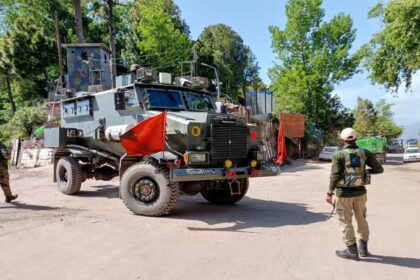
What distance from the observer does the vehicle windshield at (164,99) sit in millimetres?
8941

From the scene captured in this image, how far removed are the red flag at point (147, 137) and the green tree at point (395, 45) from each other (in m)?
11.5

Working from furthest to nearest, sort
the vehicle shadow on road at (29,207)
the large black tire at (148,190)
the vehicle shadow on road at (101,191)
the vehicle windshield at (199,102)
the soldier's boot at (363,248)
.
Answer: the vehicle shadow on road at (101,191) < the vehicle windshield at (199,102) < the vehicle shadow on road at (29,207) < the large black tire at (148,190) < the soldier's boot at (363,248)

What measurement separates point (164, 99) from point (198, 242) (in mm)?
4014

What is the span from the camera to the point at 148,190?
782cm

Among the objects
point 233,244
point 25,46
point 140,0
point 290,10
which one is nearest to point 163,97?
point 233,244

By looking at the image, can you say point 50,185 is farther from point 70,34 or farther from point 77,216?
point 70,34

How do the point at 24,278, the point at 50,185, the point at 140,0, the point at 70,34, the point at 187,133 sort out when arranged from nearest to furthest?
1. the point at 24,278
2. the point at 187,133
3. the point at 50,185
4. the point at 140,0
5. the point at 70,34

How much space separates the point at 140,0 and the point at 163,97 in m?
23.0

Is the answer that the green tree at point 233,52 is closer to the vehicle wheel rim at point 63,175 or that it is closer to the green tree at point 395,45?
the green tree at point 395,45

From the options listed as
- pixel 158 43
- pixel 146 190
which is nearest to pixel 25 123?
pixel 158 43

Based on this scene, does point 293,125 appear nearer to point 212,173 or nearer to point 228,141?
point 228,141

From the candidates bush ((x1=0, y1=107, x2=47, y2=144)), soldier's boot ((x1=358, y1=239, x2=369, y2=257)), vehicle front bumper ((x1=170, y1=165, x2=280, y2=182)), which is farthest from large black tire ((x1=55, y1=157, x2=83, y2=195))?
bush ((x1=0, y1=107, x2=47, y2=144))

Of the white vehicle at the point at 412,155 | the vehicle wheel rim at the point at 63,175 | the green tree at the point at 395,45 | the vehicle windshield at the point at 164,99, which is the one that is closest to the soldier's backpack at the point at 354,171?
the vehicle windshield at the point at 164,99

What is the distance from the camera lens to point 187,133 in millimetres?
7523
